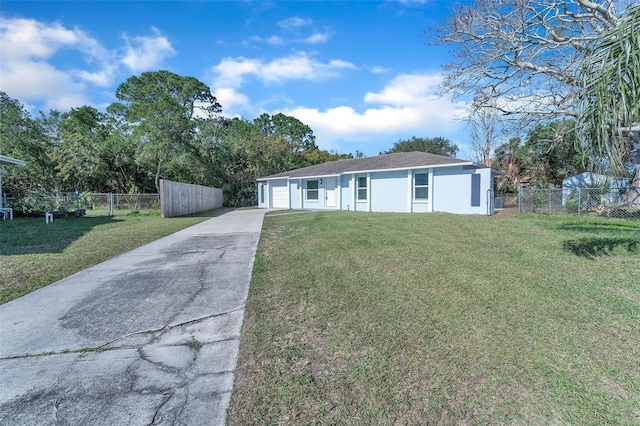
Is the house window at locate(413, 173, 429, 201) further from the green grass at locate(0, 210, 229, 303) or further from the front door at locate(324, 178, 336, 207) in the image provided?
the green grass at locate(0, 210, 229, 303)

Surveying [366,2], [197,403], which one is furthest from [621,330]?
[366,2]

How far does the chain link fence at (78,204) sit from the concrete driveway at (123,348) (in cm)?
1329

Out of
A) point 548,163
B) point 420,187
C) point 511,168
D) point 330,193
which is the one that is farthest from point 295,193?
point 548,163

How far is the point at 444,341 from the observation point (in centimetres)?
288

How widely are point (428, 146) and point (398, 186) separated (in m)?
25.4

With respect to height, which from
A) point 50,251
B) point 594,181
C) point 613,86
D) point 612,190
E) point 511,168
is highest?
point 511,168

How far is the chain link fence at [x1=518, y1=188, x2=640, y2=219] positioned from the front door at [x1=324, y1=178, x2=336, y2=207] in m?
10.5

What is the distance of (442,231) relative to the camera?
854 centimetres

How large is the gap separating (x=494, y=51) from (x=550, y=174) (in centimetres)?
1556

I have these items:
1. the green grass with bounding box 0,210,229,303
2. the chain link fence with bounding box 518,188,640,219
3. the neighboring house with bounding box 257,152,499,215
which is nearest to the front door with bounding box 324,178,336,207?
the neighboring house with bounding box 257,152,499,215

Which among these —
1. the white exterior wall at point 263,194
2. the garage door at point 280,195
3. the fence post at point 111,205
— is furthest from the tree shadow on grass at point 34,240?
the white exterior wall at point 263,194

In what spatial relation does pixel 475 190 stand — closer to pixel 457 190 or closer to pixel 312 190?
pixel 457 190

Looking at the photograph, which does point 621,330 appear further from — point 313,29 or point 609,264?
point 313,29

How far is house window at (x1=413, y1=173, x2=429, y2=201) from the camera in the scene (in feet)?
54.1
